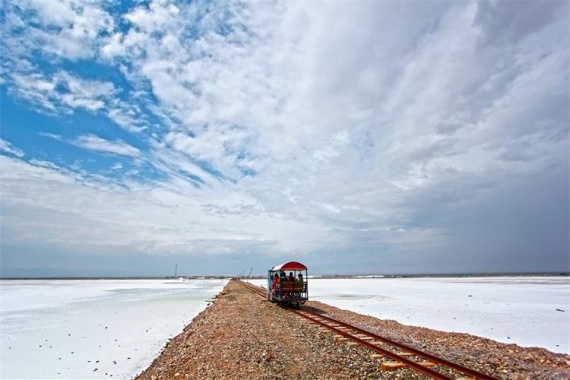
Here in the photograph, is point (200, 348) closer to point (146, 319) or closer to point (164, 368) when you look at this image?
point (164, 368)

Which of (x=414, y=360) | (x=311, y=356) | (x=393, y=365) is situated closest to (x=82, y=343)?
(x=311, y=356)

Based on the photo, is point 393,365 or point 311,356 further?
point 311,356

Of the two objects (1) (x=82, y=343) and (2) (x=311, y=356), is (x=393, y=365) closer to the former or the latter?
(2) (x=311, y=356)

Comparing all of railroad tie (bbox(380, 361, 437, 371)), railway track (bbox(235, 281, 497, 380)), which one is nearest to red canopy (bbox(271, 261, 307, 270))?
railway track (bbox(235, 281, 497, 380))

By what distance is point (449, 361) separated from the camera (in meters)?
9.39

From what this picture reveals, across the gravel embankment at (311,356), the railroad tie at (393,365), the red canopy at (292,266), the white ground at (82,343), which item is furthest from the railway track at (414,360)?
the red canopy at (292,266)

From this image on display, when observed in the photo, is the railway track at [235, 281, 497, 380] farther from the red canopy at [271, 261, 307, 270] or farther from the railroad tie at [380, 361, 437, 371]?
the red canopy at [271, 261, 307, 270]

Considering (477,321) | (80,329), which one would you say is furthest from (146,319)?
(477,321)

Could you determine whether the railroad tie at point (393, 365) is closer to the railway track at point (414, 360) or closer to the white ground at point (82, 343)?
the railway track at point (414, 360)

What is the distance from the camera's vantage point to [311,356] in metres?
10.3

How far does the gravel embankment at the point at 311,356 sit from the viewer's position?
8.80 metres

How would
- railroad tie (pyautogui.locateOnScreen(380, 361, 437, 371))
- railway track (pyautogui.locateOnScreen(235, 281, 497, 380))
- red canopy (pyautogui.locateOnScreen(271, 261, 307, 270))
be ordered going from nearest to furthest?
railway track (pyautogui.locateOnScreen(235, 281, 497, 380)) < railroad tie (pyautogui.locateOnScreen(380, 361, 437, 371)) < red canopy (pyautogui.locateOnScreen(271, 261, 307, 270))

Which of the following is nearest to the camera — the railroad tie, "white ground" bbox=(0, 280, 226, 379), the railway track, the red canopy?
the railway track

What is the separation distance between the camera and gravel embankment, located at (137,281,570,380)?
8797 mm
